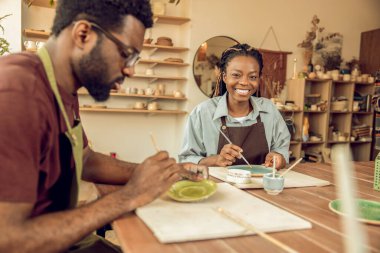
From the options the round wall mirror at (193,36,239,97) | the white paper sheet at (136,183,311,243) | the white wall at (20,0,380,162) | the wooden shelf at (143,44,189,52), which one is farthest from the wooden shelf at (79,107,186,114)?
the white paper sheet at (136,183,311,243)

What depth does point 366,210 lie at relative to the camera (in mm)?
1271

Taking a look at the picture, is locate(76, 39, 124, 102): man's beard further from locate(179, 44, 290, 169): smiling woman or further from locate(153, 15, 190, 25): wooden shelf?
locate(153, 15, 190, 25): wooden shelf

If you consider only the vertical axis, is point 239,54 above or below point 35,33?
below

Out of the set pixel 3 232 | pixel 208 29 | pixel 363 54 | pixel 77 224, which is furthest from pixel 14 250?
pixel 363 54

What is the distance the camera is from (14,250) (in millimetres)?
873

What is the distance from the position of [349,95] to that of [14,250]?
555 centimetres

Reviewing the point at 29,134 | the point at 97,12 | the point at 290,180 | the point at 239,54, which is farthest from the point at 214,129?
the point at 29,134

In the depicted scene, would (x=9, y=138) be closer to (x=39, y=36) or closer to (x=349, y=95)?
(x=39, y=36)

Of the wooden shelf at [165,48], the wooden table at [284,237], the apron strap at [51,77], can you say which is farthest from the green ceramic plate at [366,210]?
the wooden shelf at [165,48]

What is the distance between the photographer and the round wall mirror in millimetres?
4852

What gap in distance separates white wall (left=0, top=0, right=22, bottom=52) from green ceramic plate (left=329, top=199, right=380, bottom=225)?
13.1 ft

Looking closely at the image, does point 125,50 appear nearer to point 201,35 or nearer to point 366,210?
point 366,210

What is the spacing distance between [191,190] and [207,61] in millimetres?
3737

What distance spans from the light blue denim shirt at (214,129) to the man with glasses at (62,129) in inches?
42.4
